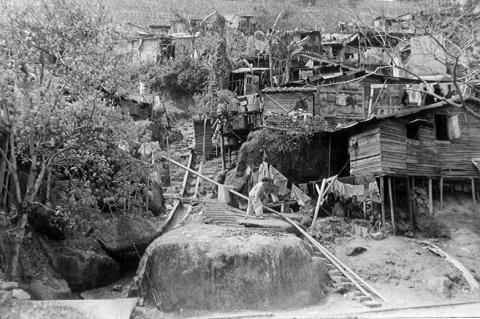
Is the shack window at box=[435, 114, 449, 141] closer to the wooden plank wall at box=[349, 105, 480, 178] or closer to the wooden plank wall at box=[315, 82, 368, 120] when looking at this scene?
the wooden plank wall at box=[349, 105, 480, 178]

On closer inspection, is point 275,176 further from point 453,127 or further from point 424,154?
point 453,127

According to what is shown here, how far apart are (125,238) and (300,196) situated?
338 inches

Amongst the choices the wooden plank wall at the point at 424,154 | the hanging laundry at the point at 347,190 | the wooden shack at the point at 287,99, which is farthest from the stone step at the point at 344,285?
the wooden shack at the point at 287,99

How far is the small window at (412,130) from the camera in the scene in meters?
21.1

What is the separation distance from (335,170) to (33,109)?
15849mm

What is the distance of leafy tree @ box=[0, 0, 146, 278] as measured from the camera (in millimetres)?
10805

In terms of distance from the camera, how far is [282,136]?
22250mm

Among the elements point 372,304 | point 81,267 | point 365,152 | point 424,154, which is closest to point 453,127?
point 424,154

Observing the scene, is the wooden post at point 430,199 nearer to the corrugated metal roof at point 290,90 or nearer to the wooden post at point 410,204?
the wooden post at point 410,204

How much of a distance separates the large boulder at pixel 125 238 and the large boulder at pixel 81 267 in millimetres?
609

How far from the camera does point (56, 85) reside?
38.6 ft

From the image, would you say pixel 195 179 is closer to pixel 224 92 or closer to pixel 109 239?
pixel 224 92

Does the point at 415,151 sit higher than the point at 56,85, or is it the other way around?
the point at 56,85

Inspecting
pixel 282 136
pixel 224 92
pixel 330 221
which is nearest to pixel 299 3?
pixel 224 92
